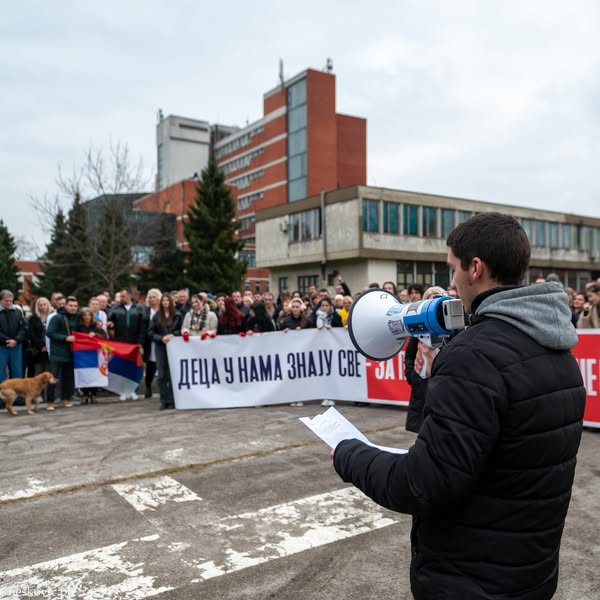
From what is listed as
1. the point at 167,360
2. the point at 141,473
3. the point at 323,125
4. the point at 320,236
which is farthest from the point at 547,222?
the point at 141,473

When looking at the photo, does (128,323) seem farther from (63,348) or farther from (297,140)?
(297,140)

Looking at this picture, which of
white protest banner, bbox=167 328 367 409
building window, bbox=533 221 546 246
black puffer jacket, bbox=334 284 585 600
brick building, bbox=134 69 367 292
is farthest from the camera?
brick building, bbox=134 69 367 292

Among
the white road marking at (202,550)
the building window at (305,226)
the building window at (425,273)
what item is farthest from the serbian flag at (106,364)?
the building window at (425,273)

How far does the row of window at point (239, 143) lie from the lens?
3164 inches

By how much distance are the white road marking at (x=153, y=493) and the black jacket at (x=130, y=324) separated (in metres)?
6.33

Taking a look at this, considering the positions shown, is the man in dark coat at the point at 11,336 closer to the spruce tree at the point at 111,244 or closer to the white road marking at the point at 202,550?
the white road marking at the point at 202,550

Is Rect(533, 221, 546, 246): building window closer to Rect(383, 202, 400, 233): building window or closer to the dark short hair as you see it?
Rect(383, 202, 400, 233): building window

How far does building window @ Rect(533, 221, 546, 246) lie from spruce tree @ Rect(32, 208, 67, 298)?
36594mm

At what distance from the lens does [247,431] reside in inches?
310

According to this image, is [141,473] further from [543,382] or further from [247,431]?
[543,382]

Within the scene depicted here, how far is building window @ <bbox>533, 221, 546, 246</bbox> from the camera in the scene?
49.1 m

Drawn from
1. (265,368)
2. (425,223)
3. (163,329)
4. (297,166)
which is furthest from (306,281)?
(265,368)

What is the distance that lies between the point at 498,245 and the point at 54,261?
136 feet

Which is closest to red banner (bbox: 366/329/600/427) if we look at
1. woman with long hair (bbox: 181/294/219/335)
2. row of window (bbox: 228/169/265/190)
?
woman with long hair (bbox: 181/294/219/335)
